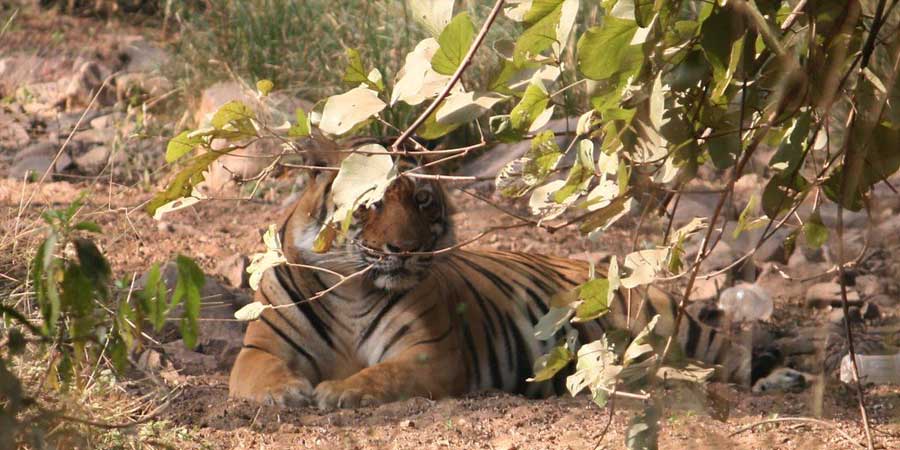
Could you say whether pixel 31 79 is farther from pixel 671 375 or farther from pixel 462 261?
pixel 671 375

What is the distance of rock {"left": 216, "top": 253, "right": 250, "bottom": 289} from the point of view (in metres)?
5.97

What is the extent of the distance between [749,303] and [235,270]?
248 cm

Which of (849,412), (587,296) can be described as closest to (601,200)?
(587,296)

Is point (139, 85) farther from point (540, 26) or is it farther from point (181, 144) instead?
point (540, 26)

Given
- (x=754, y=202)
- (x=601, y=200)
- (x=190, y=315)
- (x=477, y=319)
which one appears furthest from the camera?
(x=477, y=319)

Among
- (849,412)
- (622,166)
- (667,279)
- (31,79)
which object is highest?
(622,166)

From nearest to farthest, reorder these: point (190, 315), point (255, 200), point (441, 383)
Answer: point (190, 315) → point (441, 383) → point (255, 200)

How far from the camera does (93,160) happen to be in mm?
8164

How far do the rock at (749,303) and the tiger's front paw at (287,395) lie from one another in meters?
2.44

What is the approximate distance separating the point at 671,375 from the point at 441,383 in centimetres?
224

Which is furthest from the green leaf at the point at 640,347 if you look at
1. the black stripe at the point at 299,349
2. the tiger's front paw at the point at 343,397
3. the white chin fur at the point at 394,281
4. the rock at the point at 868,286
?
the rock at the point at 868,286

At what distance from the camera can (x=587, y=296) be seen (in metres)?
2.55

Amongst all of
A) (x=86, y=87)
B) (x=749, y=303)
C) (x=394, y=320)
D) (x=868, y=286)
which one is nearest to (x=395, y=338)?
(x=394, y=320)

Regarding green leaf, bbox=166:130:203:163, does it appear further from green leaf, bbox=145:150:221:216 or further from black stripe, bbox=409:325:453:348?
black stripe, bbox=409:325:453:348
